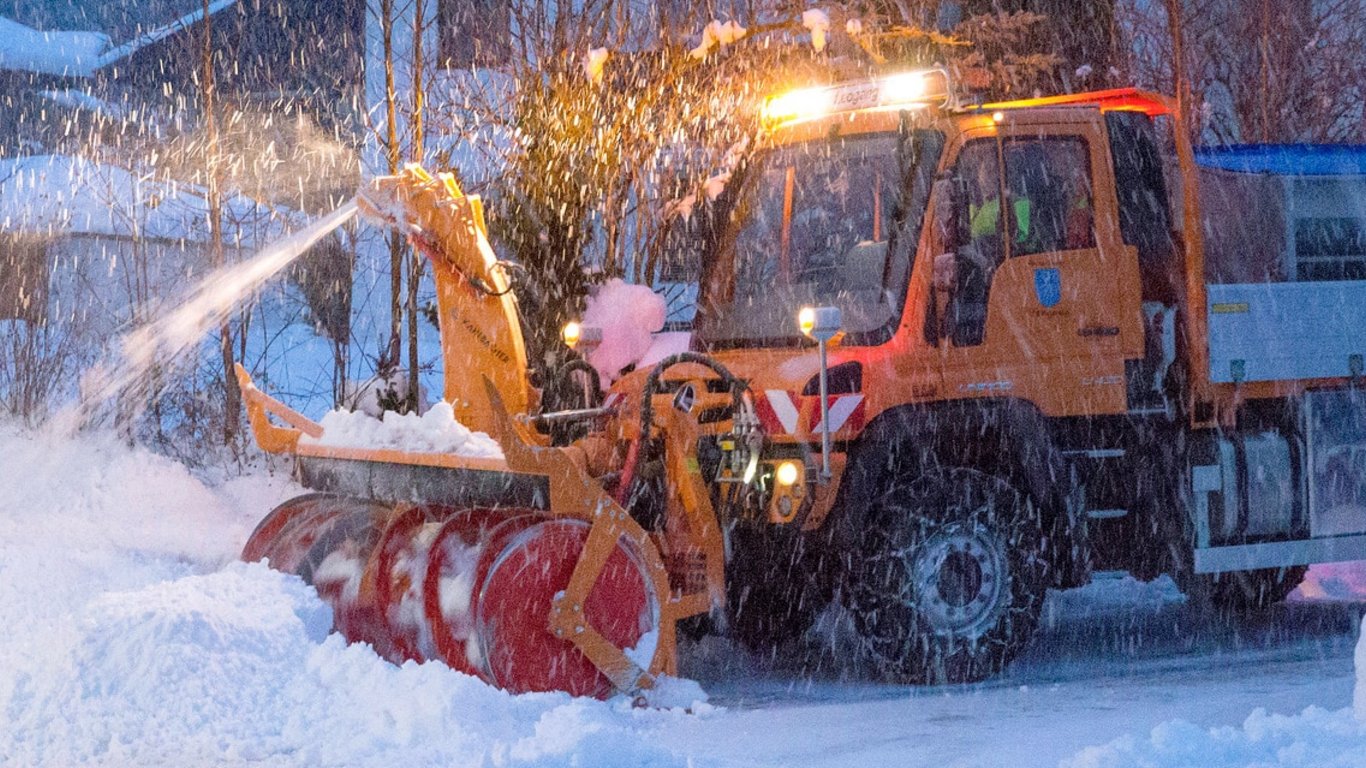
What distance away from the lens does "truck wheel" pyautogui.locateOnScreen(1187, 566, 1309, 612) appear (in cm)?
996

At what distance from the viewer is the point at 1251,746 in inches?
220

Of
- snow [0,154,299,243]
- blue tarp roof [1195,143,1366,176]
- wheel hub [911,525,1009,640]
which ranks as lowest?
wheel hub [911,525,1009,640]

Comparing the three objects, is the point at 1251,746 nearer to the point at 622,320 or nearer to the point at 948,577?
the point at 948,577

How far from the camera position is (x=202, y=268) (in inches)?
731

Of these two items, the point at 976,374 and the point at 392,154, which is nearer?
the point at 976,374

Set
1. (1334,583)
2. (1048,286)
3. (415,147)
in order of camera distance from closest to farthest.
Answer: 1. (1048,286)
2. (1334,583)
3. (415,147)

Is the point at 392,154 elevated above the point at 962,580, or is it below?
above

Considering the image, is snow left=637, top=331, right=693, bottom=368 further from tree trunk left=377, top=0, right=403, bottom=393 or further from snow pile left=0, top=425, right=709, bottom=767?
tree trunk left=377, top=0, right=403, bottom=393

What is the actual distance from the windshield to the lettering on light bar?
0.53 feet

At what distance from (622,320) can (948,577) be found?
466 centimetres

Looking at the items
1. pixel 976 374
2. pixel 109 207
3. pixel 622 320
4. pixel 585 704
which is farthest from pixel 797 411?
pixel 109 207

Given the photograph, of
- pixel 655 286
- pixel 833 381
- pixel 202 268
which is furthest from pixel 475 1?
pixel 833 381

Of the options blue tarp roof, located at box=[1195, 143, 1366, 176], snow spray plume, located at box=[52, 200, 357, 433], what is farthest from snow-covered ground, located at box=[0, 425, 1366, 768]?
snow spray plume, located at box=[52, 200, 357, 433]

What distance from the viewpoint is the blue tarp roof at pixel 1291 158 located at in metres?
8.98
